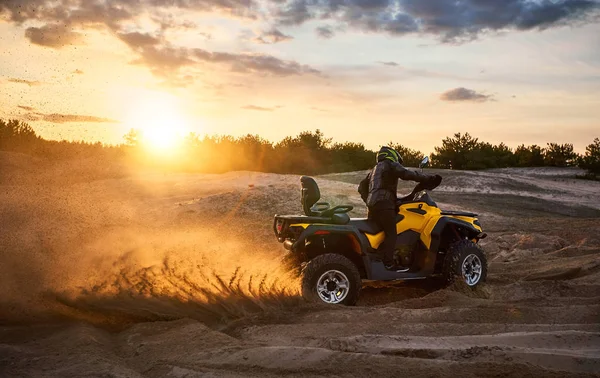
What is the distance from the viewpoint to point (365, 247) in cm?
823

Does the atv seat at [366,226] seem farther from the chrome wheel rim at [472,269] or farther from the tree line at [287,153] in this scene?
the tree line at [287,153]

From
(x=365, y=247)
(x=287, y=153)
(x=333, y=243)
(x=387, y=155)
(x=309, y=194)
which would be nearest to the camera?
(x=365, y=247)

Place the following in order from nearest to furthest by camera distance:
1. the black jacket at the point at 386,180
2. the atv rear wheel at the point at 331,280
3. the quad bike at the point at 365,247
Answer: the atv rear wheel at the point at 331,280
the quad bike at the point at 365,247
the black jacket at the point at 386,180

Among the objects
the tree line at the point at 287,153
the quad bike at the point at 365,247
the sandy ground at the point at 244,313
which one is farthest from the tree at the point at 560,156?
the quad bike at the point at 365,247

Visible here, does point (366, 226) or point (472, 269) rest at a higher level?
point (366, 226)

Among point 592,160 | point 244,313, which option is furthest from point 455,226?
point 592,160

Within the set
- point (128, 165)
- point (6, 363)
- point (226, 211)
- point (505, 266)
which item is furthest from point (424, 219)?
point (128, 165)

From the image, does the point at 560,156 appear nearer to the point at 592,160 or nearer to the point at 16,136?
the point at 592,160

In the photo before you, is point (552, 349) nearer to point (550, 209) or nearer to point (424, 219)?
point (424, 219)

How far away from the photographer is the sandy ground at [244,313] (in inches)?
210

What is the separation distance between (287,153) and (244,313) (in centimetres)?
3284

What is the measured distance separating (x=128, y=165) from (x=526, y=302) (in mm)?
24425

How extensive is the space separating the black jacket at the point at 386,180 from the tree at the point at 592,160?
30.9 m

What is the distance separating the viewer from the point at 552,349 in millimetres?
5496
